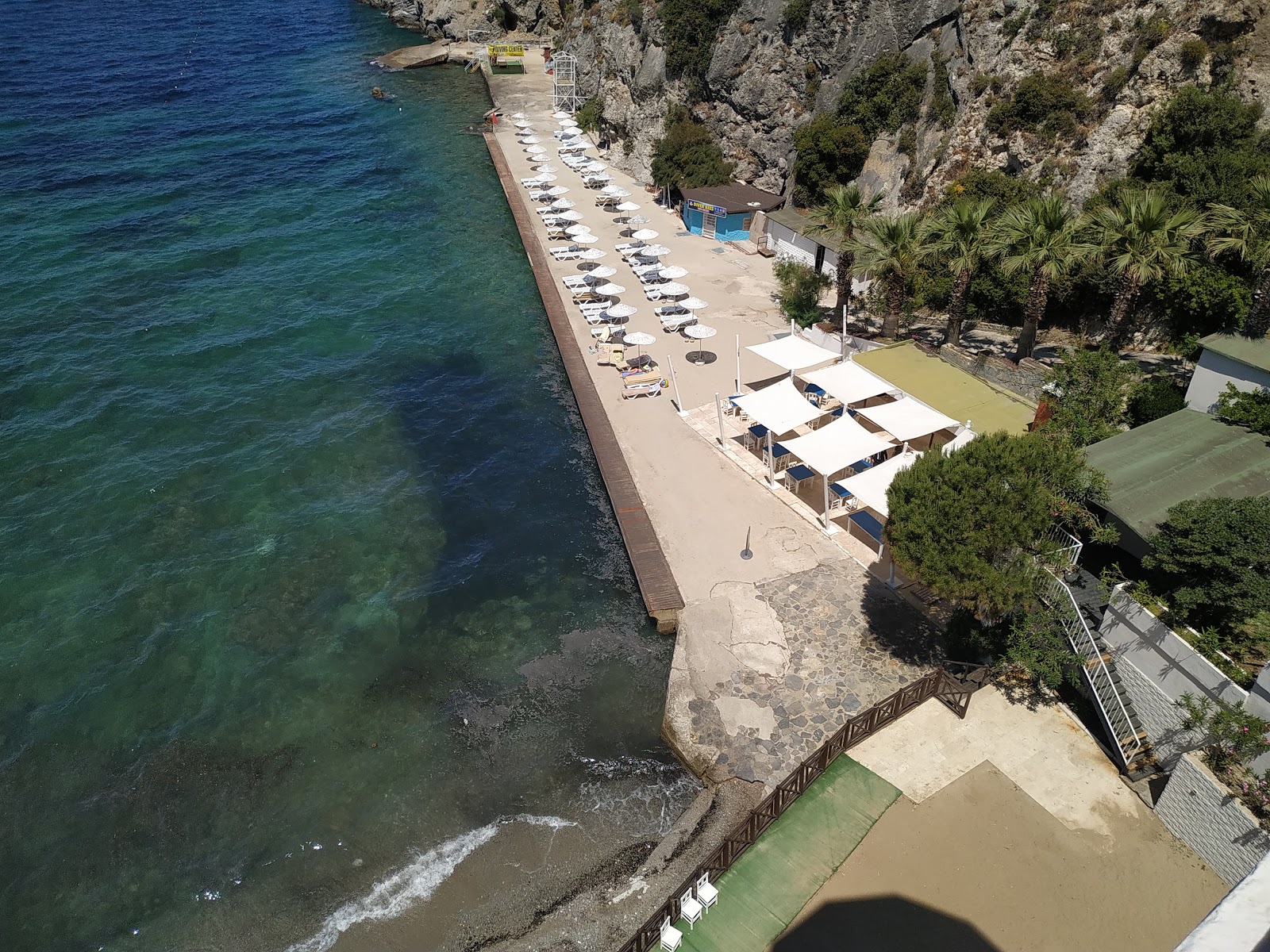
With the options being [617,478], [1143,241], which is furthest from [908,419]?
[617,478]

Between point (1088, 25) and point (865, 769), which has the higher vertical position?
point (1088, 25)

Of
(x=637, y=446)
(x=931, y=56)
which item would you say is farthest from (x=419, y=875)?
(x=931, y=56)

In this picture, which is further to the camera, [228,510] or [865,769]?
[228,510]

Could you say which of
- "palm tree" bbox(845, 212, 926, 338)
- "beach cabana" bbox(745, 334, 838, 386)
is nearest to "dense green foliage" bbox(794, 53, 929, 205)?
"palm tree" bbox(845, 212, 926, 338)

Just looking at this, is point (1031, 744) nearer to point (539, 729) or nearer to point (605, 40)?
point (539, 729)

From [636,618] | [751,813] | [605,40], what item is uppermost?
[605,40]

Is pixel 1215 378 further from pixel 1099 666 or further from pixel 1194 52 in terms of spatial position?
pixel 1194 52
